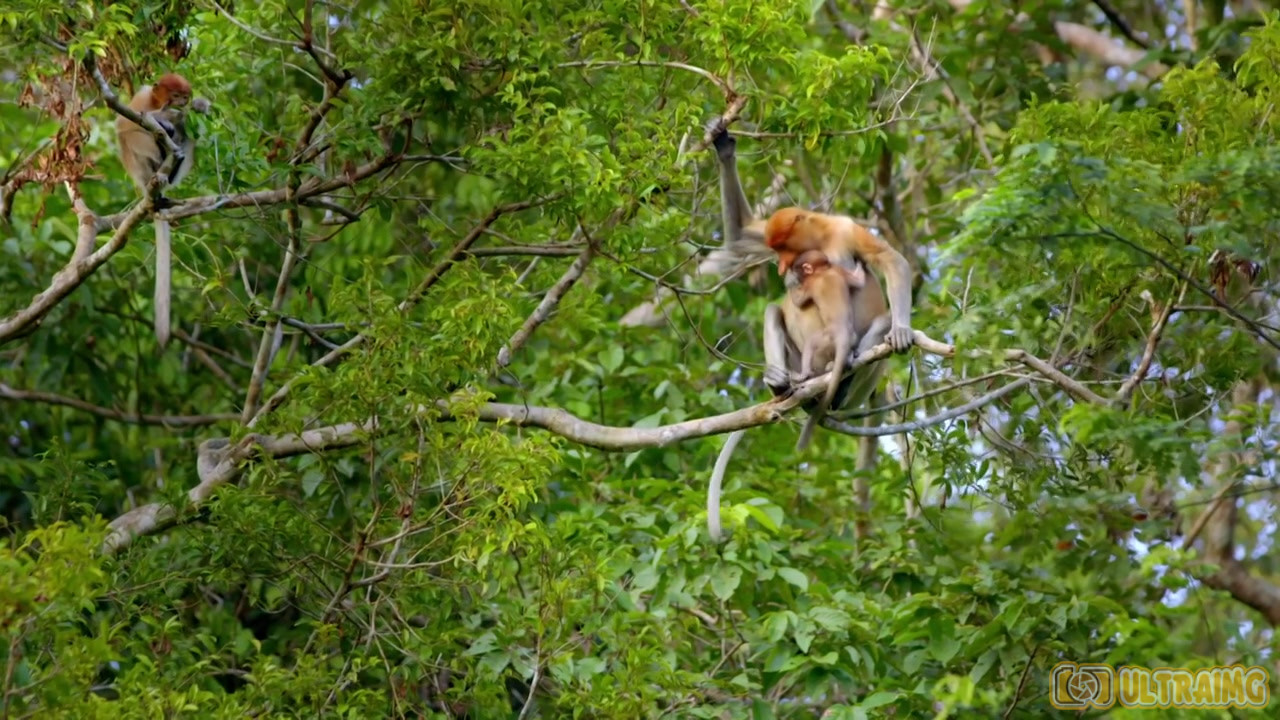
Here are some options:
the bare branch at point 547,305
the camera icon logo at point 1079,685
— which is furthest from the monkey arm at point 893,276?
the camera icon logo at point 1079,685

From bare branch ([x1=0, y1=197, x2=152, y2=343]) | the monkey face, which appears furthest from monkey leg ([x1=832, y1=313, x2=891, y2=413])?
bare branch ([x1=0, y1=197, x2=152, y2=343])

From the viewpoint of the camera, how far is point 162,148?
5332 millimetres

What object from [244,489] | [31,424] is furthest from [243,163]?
[31,424]

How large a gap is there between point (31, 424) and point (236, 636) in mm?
1908

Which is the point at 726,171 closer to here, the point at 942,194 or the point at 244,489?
the point at 244,489

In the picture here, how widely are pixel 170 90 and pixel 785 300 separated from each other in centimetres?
287

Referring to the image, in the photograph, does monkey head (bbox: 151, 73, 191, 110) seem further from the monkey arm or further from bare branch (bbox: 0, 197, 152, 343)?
the monkey arm

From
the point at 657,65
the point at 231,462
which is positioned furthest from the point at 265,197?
the point at 657,65

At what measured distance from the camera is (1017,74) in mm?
8344

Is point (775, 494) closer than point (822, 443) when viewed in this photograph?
Yes

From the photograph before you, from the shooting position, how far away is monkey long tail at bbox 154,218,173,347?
561cm

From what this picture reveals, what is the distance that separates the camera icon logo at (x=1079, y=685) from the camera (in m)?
5.01

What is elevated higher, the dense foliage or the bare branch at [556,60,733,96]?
the bare branch at [556,60,733,96]

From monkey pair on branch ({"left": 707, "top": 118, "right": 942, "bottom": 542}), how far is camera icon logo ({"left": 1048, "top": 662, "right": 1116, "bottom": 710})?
4.31 ft
